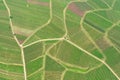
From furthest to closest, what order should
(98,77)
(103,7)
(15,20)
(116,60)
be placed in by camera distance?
(103,7)
(15,20)
(116,60)
(98,77)

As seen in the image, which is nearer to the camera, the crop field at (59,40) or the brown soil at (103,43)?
the crop field at (59,40)

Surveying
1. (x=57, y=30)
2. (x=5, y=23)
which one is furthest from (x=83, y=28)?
(x=5, y=23)

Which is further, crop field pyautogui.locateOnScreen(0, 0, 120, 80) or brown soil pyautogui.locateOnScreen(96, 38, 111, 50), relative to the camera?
brown soil pyautogui.locateOnScreen(96, 38, 111, 50)

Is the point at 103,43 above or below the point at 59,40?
below

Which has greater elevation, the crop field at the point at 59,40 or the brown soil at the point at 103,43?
the crop field at the point at 59,40

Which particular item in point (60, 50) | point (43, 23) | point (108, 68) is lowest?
point (108, 68)

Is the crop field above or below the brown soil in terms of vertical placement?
above

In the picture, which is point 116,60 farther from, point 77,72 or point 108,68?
point 77,72

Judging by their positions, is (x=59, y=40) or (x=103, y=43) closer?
(x=59, y=40)
